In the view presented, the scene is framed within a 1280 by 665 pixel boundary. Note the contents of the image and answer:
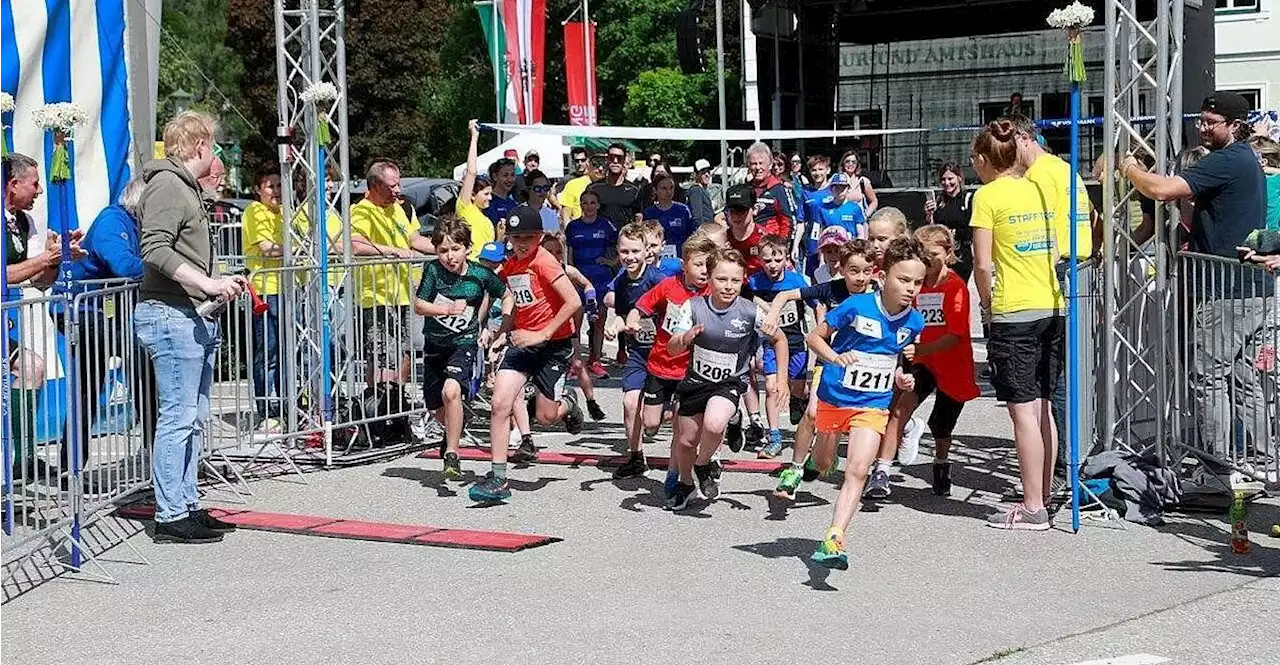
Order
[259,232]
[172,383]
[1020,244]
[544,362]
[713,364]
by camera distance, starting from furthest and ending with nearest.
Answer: [259,232]
[544,362]
[713,364]
[1020,244]
[172,383]

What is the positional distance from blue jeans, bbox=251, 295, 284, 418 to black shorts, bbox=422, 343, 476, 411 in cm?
118

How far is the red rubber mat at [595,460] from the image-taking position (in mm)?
10406

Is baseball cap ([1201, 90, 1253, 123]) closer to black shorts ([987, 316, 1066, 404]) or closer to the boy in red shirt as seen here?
black shorts ([987, 316, 1066, 404])

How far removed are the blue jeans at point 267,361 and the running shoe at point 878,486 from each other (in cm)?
395

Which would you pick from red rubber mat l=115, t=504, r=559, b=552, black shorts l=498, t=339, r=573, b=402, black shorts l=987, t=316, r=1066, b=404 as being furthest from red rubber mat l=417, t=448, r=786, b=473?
black shorts l=987, t=316, r=1066, b=404

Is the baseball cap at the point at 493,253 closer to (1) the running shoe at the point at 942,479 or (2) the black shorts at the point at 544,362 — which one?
(2) the black shorts at the point at 544,362

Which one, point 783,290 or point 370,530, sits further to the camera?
point 783,290

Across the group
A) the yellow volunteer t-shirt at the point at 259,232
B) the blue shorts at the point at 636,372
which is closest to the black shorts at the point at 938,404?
the blue shorts at the point at 636,372

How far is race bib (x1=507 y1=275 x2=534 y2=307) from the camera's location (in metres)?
10.1

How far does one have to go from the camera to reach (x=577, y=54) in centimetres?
2936

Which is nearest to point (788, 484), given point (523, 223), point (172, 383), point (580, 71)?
point (523, 223)

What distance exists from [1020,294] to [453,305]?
133 inches

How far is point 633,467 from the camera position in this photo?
10203 mm

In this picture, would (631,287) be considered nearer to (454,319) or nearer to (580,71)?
(454,319)
